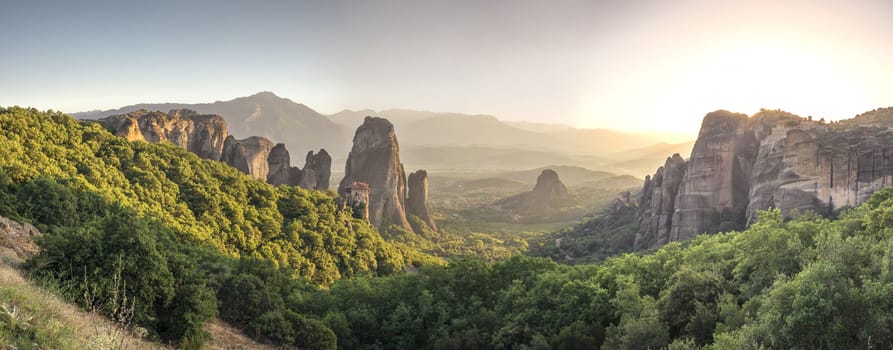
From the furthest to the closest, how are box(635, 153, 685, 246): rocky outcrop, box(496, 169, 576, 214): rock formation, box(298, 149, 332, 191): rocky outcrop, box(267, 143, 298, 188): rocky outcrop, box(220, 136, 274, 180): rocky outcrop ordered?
box(496, 169, 576, 214): rock formation < box(298, 149, 332, 191): rocky outcrop < box(267, 143, 298, 188): rocky outcrop < box(220, 136, 274, 180): rocky outcrop < box(635, 153, 685, 246): rocky outcrop

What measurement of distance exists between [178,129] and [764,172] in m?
81.5

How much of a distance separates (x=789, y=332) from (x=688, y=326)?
737cm

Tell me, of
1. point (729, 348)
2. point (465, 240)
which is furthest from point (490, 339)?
point (465, 240)

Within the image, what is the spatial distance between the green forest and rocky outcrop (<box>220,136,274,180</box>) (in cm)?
2667

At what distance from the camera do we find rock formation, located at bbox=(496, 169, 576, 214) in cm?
16700

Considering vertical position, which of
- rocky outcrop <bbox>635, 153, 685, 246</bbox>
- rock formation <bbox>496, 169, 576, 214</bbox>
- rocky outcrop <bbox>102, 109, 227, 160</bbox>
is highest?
rocky outcrop <bbox>102, 109, 227, 160</bbox>

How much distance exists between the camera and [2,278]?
1441cm

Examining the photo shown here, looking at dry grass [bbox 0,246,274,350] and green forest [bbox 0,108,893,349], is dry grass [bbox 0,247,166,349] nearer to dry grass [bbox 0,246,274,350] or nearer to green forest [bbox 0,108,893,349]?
dry grass [bbox 0,246,274,350]

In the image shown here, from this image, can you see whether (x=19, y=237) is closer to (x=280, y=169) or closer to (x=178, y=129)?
(x=178, y=129)

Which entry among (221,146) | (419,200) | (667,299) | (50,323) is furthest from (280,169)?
(50,323)

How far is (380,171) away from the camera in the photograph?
108 metres

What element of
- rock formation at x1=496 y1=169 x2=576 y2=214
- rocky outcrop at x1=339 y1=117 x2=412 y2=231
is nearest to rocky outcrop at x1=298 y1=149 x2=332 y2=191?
rocky outcrop at x1=339 y1=117 x2=412 y2=231

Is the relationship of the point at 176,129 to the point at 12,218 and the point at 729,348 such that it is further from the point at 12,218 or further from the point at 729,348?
the point at 729,348

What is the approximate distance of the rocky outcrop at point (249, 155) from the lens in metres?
80.4
